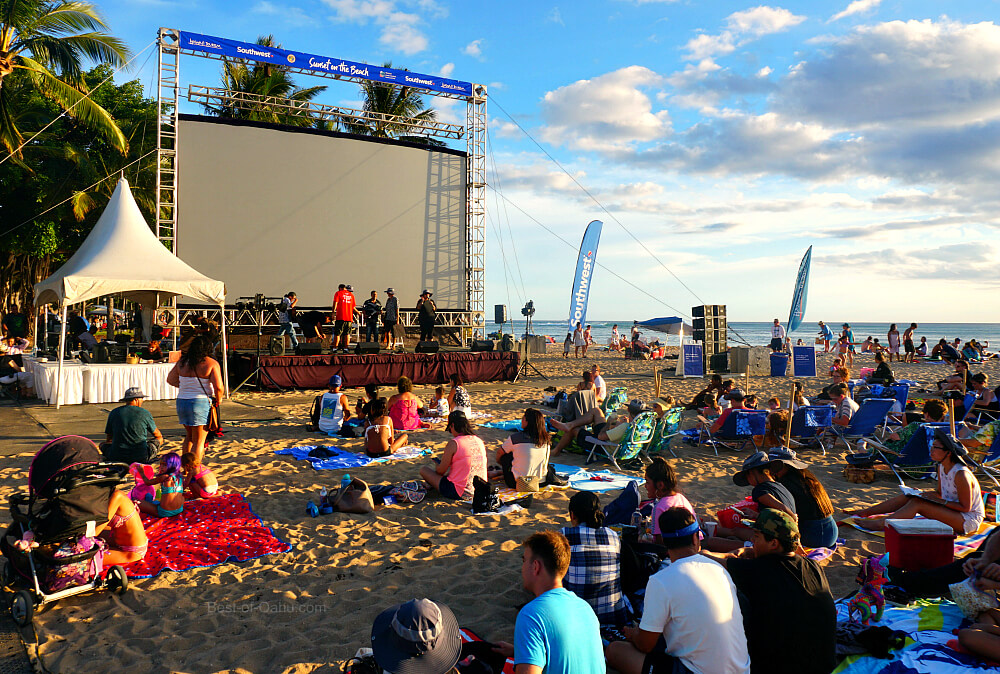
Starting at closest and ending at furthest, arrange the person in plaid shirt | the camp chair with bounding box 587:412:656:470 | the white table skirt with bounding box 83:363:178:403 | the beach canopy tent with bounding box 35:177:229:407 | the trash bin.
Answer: the person in plaid shirt, the camp chair with bounding box 587:412:656:470, the beach canopy tent with bounding box 35:177:229:407, the white table skirt with bounding box 83:363:178:403, the trash bin

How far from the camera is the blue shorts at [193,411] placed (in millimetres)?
5941

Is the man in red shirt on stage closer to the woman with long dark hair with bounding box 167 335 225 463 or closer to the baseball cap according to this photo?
the woman with long dark hair with bounding box 167 335 225 463

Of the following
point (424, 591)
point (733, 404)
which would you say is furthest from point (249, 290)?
point (424, 591)

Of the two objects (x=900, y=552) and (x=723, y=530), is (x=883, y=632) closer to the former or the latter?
(x=900, y=552)

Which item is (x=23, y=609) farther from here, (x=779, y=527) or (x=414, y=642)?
(x=779, y=527)

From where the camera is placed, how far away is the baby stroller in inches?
135

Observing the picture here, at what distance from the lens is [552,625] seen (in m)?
2.11

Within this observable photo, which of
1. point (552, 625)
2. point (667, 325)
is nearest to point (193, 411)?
point (552, 625)

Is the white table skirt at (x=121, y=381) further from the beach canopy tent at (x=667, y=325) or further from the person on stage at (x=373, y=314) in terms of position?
the beach canopy tent at (x=667, y=325)

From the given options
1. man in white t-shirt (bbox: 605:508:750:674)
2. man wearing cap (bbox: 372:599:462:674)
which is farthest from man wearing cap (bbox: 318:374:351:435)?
man in white t-shirt (bbox: 605:508:750:674)

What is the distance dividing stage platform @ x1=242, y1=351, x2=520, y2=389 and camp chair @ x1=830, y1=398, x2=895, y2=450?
901cm

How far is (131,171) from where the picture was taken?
69.3ft

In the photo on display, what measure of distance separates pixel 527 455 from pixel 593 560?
2.85m

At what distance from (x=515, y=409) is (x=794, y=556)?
29.3 feet
